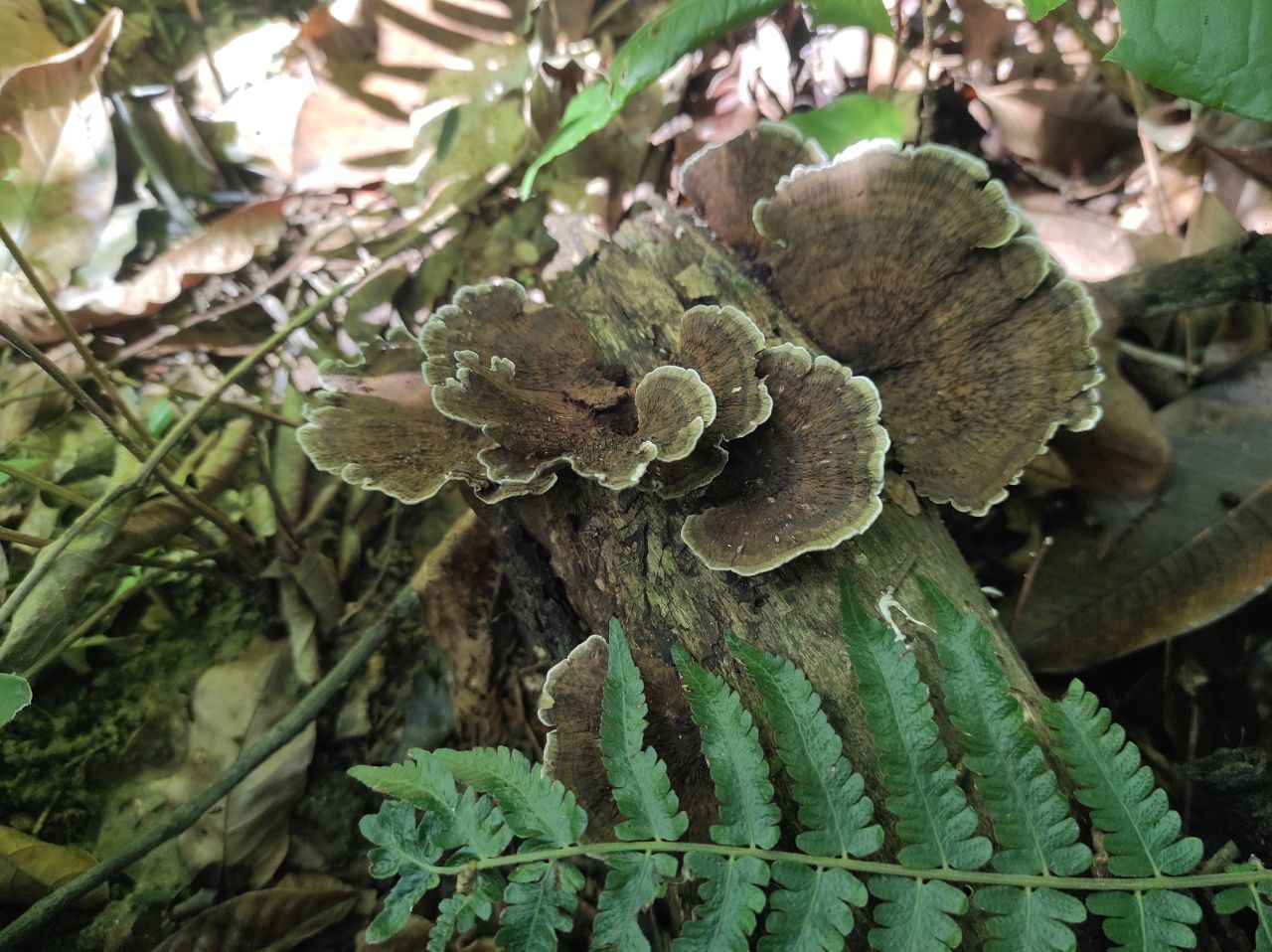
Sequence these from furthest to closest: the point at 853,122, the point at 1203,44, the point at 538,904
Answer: the point at 853,122, the point at 1203,44, the point at 538,904

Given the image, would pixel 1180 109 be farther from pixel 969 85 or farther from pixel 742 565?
pixel 742 565

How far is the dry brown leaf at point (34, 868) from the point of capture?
7.20 feet

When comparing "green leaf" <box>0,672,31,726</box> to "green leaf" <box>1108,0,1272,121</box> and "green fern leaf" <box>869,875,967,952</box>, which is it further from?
"green leaf" <box>1108,0,1272,121</box>

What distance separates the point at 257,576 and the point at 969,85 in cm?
363

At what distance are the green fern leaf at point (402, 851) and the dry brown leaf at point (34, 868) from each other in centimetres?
148

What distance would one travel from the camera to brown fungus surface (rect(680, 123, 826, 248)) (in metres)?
2.48

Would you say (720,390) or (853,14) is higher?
(853,14)

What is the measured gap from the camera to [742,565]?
5.99 feet

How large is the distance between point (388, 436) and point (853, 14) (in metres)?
2.20

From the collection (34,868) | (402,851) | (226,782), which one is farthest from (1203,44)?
(34,868)

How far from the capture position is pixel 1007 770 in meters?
1.43

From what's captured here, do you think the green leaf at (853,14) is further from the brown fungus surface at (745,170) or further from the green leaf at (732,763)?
the green leaf at (732,763)

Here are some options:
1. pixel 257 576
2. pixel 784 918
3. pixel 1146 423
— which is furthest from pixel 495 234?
pixel 784 918

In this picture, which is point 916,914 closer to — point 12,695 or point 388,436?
point 388,436
